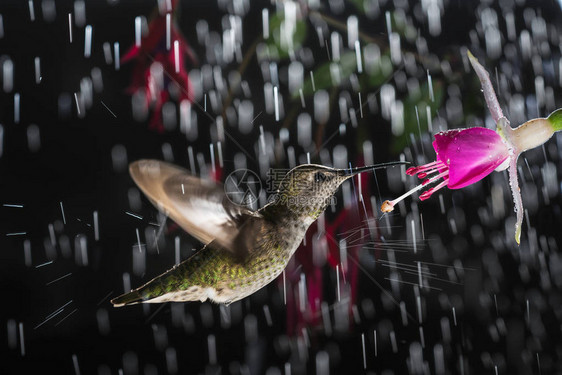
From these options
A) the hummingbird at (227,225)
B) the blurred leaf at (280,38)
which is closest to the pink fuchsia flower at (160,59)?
the blurred leaf at (280,38)

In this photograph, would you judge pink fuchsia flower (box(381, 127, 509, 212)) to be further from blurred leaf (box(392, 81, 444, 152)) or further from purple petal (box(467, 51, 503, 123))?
blurred leaf (box(392, 81, 444, 152))

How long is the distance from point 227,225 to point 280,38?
0.20 m

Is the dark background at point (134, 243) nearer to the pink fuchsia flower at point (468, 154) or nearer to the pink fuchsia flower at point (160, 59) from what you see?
the pink fuchsia flower at point (160, 59)

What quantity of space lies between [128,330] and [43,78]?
0.33 metres

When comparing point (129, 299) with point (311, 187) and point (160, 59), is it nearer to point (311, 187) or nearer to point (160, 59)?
point (311, 187)

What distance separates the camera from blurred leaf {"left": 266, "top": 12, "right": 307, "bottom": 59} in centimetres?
38

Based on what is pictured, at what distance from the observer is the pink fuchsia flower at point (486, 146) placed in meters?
0.18

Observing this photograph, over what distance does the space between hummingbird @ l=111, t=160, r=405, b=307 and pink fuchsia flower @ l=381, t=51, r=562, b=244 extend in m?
0.04

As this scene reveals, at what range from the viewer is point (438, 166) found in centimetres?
22

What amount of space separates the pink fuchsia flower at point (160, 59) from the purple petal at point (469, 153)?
0.29m

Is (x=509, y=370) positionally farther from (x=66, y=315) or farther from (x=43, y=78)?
(x=43, y=78)

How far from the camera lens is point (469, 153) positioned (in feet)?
0.59

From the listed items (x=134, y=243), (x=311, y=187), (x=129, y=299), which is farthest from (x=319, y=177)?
(x=134, y=243)

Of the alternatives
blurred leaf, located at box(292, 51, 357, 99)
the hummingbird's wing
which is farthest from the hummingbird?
blurred leaf, located at box(292, 51, 357, 99)
